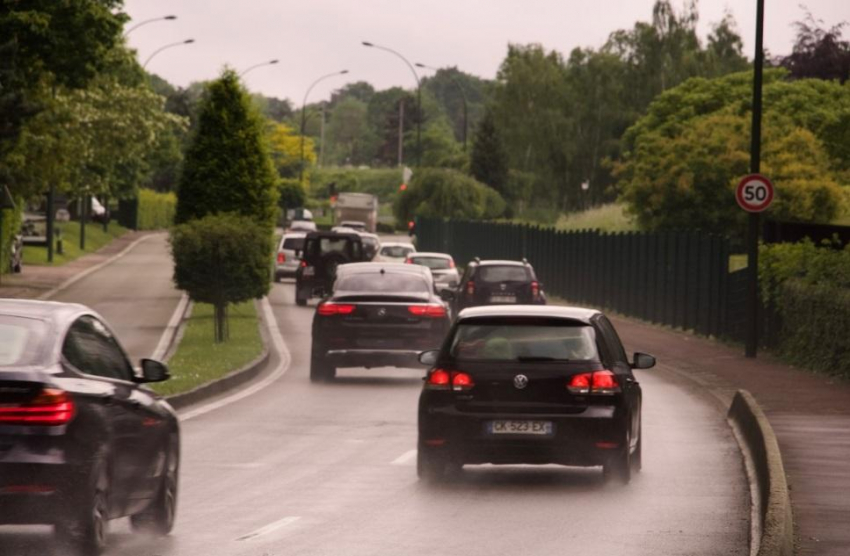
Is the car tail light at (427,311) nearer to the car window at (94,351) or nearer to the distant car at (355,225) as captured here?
the car window at (94,351)

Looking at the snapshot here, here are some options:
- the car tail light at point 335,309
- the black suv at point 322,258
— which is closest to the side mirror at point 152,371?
the car tail light at point 335,309

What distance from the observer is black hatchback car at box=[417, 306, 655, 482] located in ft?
50.1

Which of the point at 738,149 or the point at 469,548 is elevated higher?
the point at 738,149

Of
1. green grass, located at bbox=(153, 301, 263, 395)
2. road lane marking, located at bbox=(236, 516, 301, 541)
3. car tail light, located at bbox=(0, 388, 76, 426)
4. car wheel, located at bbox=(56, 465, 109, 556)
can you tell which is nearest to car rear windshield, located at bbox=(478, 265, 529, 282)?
green grass, located at bbox=(153, 301, 263, 395)

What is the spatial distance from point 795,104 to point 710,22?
126 ft

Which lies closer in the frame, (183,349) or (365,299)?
(365,299)

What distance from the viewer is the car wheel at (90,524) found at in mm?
10297

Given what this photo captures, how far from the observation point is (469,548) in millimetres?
11875

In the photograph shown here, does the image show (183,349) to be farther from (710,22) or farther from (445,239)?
(710,22)

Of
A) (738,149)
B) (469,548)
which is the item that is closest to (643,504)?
(469,548)

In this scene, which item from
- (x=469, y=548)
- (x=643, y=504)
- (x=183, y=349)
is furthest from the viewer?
(x=183, y=349)

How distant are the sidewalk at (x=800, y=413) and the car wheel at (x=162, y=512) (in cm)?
392

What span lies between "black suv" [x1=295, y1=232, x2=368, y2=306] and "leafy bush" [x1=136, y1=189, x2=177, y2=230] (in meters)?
69.8

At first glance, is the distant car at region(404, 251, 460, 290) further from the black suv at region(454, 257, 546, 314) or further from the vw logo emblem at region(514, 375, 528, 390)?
the vw logo emblem at region(514, 375, 528, 390)
